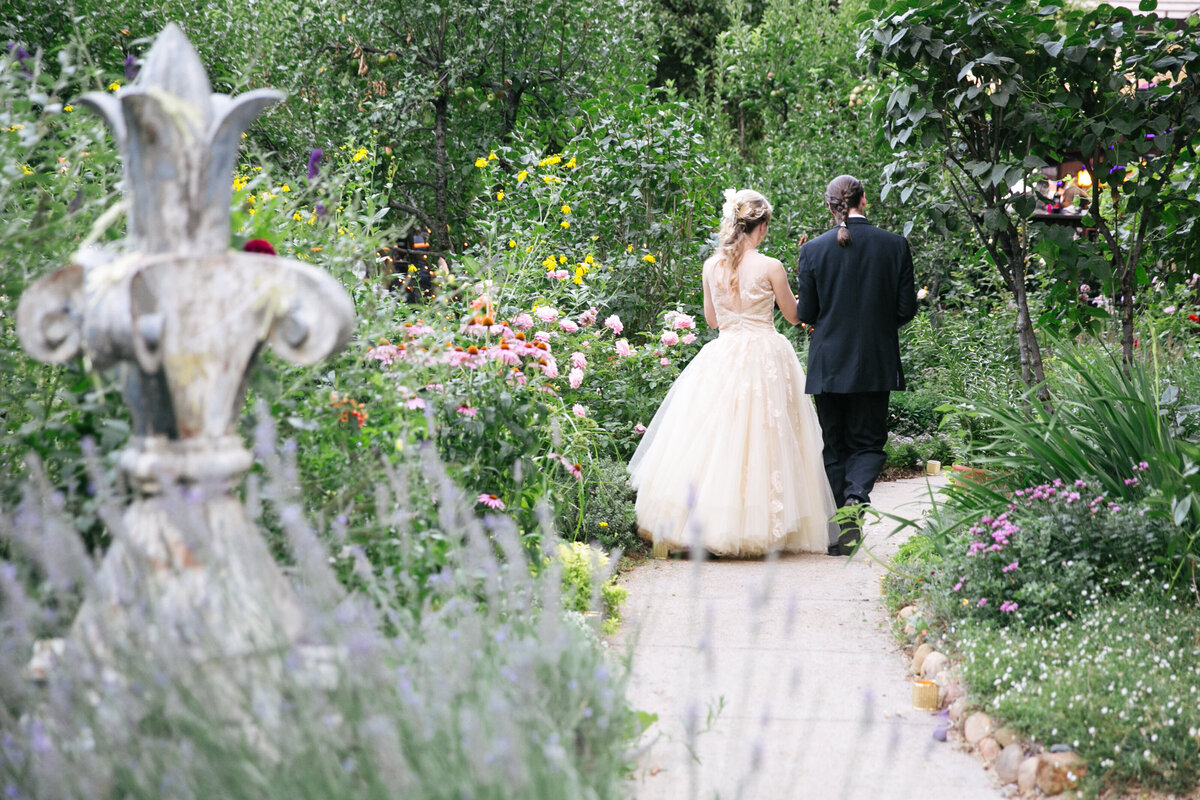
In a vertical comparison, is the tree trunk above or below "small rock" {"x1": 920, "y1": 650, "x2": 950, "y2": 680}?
above

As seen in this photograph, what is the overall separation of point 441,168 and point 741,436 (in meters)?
4.10

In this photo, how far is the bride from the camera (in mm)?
5016

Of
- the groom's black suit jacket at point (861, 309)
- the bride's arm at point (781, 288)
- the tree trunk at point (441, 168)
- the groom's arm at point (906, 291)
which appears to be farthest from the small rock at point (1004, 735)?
the tree trunk at point (441, 168)

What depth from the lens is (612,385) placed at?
580cm

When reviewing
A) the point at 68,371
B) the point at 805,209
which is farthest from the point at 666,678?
the point at 805,209

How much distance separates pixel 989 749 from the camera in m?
2.76

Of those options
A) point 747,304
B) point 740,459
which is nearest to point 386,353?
point 740,459

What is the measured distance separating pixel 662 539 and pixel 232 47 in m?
6.61

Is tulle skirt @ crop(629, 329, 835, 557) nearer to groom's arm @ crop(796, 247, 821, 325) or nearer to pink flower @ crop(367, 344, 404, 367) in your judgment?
groom's arm @ crop(796, 247, 821, 325)

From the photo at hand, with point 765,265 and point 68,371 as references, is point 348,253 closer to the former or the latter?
point 68,371

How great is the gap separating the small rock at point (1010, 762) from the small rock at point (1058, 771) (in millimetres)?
78

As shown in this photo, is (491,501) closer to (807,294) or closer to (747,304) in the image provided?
(747,304)

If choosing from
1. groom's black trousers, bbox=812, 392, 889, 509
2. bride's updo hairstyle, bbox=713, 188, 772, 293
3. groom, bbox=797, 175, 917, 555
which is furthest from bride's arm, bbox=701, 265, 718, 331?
groom's black trousers, bbox=812, 392, 889, 509

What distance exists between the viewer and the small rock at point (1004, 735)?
271 cm
